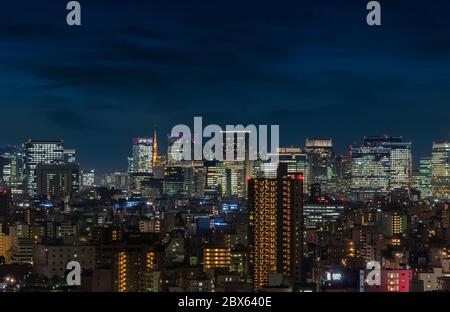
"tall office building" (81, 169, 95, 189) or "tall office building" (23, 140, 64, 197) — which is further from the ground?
"tall office building" (23, 140, 64, 197)

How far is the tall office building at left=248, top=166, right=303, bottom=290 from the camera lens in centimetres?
890

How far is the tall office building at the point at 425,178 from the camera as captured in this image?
52.3 ft

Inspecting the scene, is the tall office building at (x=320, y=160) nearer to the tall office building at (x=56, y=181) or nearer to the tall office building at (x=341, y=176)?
the tall office building at (x=341, y=176)

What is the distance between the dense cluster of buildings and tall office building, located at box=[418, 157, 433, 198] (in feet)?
0.11

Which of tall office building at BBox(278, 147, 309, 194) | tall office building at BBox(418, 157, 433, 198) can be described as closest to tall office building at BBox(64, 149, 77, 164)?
tall office building at BBox(278, 147, 309, 194)

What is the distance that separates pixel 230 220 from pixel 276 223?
1.85 meters

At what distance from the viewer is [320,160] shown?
13.9 metres

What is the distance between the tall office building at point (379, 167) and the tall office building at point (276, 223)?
14.9ft

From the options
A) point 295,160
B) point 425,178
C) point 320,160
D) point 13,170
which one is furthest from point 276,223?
point 425,178

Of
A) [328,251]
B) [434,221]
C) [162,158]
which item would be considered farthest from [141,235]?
[162,158]

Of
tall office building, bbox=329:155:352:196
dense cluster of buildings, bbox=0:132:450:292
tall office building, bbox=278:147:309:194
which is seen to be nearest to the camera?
dense cluster of buildings, bbox=0:132:450:292

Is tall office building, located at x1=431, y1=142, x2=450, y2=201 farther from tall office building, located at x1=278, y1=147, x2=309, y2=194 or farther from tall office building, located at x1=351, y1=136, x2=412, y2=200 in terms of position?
tall office building, located at x1=278, y1=147, x2=309, y2=194
